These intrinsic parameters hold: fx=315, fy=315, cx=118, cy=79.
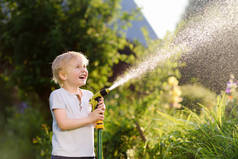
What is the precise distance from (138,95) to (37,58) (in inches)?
70.8

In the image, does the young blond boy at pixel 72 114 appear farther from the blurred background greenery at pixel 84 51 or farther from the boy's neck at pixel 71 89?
the blurred background greenery at pixel 84 51

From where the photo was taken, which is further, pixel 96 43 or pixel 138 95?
pixel 138 95

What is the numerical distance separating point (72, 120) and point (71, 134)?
0.42 ft

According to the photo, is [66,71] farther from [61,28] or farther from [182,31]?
[61,28]

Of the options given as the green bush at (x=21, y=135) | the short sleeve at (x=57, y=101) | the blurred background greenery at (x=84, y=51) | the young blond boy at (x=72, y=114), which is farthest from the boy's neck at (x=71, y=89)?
the green bush at (x=21, y=135)

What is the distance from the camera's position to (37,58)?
4.92m

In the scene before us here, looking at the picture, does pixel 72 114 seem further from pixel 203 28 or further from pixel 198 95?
pixel 198 95

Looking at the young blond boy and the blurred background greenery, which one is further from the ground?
the blurred background greenery

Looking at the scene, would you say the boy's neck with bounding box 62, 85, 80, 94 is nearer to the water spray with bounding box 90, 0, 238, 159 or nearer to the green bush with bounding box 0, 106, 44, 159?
the water spray with bounding box 90, 0, 238, 159

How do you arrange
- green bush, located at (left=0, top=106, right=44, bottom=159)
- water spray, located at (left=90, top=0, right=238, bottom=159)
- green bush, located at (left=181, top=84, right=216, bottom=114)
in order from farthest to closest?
green bush, located at (left=0, top=106, right=44, bottom=159) < green bush, located at (left=181, top=84, right=216, bottom=114) < water spray, located at (left=90, top=0, right=238, bottom=159)

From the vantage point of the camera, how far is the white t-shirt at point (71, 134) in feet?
6.87

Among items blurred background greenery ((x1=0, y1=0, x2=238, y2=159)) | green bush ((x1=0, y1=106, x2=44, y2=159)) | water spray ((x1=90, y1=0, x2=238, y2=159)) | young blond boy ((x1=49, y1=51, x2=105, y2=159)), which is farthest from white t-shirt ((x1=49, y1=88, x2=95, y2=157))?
green bush ((x1=0, y1=106, x2=44, y2=159))

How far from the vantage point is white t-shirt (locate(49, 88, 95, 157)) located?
209 centimetres

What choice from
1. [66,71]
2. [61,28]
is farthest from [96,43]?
[66,71]
